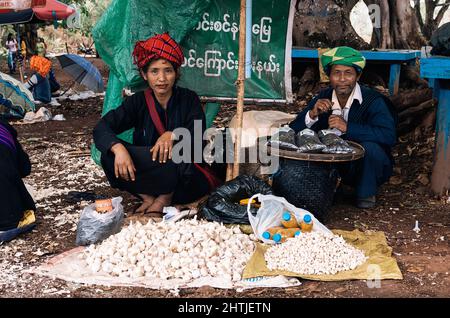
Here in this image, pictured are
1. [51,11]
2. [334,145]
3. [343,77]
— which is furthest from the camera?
[51,11]

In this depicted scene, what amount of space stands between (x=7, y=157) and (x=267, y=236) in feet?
6.12

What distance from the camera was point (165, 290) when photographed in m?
3.05

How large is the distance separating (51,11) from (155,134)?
1182 cm

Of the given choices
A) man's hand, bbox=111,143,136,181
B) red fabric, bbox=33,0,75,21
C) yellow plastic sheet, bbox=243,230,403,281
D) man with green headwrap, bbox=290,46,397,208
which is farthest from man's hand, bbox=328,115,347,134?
red fabric, bbox=33,0,75,21

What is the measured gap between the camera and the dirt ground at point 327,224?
9.92 ft

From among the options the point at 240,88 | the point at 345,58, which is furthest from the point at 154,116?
the point at 345,58

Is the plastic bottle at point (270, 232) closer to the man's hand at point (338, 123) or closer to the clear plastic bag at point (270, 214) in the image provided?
the clear plastic bag at point (270, 214)

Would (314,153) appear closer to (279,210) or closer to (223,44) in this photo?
(279,210)

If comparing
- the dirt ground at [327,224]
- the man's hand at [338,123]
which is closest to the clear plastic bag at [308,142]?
the man's hand at [338,123]

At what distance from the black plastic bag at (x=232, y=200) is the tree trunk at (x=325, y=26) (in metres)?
5.70

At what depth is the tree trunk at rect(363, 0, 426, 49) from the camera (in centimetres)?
902

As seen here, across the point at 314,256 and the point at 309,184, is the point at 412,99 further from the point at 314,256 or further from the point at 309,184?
the point at 314,256

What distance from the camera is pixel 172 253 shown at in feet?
10.8

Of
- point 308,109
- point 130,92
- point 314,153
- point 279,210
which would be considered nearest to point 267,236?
point 279,210
